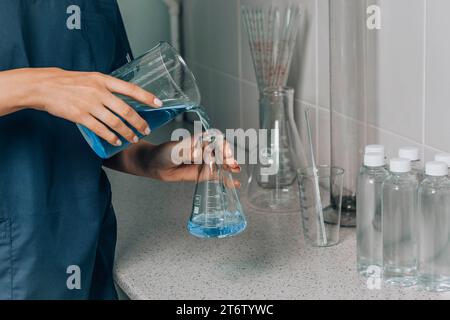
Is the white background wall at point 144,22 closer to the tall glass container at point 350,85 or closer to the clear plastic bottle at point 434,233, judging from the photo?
the tall glass container at point 350,85

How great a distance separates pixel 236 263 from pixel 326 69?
523 mm

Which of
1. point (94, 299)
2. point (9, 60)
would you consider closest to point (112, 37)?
point (9, 60)

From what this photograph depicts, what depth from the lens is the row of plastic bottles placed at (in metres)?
1.16

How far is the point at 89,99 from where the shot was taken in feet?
3.45

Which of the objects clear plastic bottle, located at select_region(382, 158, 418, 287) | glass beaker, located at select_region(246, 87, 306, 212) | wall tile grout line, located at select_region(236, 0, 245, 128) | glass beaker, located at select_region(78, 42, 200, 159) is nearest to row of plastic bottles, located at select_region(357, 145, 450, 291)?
clear plastic bottle, located at select_region(382, 158, 418, 287)

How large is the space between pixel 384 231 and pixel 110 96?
469mm

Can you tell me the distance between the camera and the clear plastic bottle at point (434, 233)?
116 centimetres

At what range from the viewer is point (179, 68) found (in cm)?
119

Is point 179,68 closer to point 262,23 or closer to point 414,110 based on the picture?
→ point 414,110

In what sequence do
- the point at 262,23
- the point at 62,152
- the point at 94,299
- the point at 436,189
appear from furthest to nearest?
the point at 262,23
the point at 94,299
the point at 62,152
the point at 436,189

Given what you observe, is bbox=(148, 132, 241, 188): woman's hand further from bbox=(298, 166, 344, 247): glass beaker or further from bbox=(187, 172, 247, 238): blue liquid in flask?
bbox=(298, 166, 344, 247): glass beaker

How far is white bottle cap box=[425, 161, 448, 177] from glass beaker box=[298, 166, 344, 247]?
1.00 ft

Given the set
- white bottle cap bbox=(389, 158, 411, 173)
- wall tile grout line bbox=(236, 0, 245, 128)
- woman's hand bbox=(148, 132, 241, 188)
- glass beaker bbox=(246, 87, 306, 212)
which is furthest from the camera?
wall tile grout line bbox=(236, 0, 245, 128)

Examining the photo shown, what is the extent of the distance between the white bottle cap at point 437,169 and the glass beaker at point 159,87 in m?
0.34
